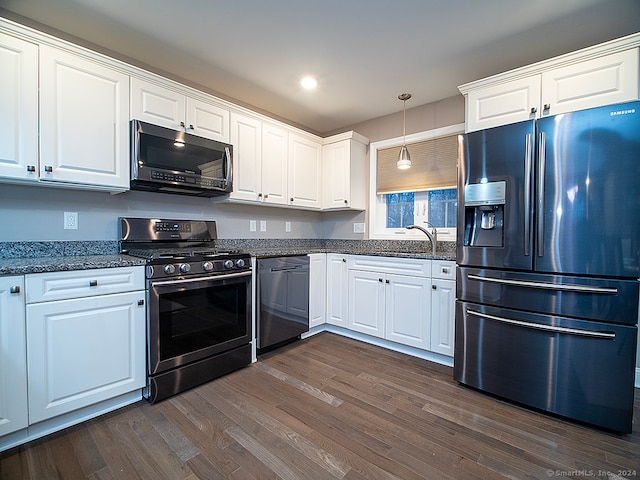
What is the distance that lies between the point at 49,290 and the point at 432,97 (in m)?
3.34

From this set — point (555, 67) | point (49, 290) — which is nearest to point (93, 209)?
point (49, 290)

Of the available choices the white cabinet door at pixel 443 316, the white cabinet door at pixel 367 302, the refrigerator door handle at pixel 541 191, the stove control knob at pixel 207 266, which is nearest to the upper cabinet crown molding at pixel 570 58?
the refrigerator door handle at pixel 541 191

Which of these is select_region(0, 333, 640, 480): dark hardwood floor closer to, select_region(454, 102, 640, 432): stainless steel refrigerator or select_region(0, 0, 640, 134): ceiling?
select_region(454, 102, 640, 432): stainless steel refrigerator

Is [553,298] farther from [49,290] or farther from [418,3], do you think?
[49,290]

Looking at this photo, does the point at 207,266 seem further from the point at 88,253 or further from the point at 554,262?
the point at 554,262

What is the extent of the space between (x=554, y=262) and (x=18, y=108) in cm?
321

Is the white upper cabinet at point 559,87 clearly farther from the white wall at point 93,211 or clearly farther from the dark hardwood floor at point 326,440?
the white wall at point 93,211

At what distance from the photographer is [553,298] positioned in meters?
1.78

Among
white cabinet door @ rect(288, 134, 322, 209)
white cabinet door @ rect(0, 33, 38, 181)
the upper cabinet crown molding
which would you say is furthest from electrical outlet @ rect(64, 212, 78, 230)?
the upper cabinet crown molding

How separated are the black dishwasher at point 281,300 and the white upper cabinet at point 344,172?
34.7 inches

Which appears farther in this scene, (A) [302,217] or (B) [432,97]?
(A) [302,217]

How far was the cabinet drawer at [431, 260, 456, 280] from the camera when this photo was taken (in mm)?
2385

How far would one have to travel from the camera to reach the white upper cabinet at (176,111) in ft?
6.92

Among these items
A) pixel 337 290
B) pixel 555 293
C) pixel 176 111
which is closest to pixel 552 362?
pixel 555 293
